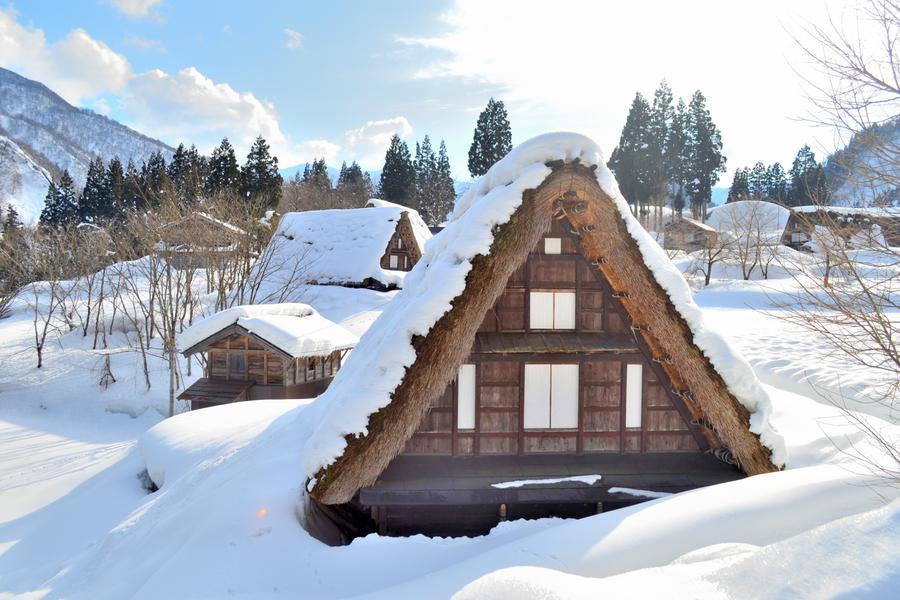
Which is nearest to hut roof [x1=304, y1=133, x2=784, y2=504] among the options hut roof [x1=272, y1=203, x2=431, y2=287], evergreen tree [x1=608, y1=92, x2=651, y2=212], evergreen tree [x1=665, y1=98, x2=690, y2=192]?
hut roof [x1=272, y1=203, x2=431, y2=287]

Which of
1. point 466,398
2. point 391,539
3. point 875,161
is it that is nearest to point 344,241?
point 466,398

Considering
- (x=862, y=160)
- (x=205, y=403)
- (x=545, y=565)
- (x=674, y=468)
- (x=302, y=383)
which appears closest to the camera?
(x=545, y=565)

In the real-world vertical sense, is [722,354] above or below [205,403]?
above

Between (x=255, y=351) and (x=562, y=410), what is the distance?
11328mm

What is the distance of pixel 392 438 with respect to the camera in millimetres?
5492

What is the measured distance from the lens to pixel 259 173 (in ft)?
123

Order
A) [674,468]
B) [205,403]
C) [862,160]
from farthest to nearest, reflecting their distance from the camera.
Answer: [205,403] → [674,468] → [862,160]

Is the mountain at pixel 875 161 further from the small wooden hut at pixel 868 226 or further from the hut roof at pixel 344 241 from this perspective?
the hut roof at pixel 344 241

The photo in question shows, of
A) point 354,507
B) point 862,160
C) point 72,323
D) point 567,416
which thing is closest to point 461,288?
point 567,416

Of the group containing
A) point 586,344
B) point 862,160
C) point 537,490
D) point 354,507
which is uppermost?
point 862,160

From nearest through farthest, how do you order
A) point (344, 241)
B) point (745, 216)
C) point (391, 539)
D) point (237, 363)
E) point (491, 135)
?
1. point (391, 539)
2. point (237, 363)
3. point (344, 241)
4. point (745, 216)
5. point (491, 135)

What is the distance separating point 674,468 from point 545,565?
3.04 meters

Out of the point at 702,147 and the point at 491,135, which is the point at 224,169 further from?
the point at 702,147

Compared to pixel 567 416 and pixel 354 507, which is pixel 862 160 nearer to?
pixel 567 416
